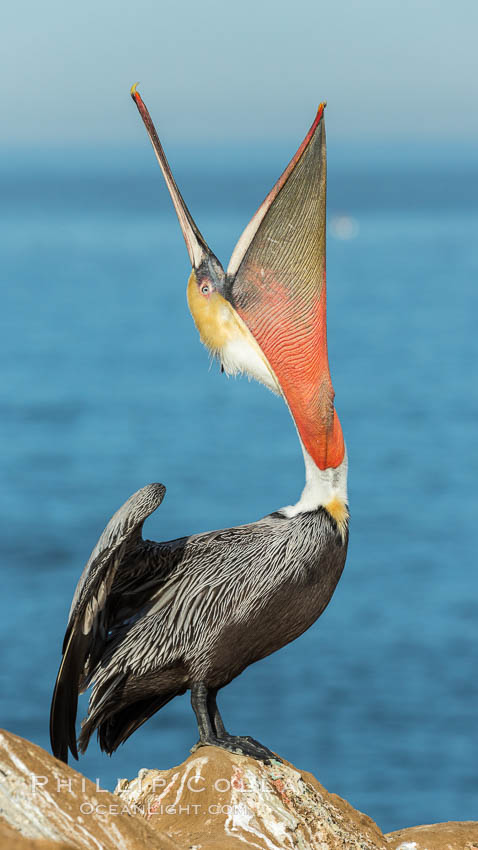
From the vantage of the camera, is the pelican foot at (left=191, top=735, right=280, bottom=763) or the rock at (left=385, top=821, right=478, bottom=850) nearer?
the pelican foot at (left=191, top=735, right=280, bottom=763)

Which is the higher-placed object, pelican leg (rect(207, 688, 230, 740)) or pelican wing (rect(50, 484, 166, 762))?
pelican wing (rect(50, 484, 166, 762))

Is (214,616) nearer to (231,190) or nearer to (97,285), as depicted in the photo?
(97,285)

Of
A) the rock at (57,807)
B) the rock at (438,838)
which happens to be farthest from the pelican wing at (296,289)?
the rock at (57,807)

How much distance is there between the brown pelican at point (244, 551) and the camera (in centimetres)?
643

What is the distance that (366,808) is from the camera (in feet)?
84.1

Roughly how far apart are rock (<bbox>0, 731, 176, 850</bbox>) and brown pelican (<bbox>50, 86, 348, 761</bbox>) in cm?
112

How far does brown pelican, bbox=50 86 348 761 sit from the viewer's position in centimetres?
643

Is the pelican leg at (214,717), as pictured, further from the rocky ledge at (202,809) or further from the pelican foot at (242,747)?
the rocky ledge at (202,809)

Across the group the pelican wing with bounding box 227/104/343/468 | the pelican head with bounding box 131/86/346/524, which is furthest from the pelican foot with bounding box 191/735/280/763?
the pelican wing with bounding box 227/104/343/468

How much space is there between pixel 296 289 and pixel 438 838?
9.87ft

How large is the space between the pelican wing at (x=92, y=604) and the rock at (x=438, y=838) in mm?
1793

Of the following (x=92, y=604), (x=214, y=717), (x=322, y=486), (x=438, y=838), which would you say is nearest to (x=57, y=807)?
(x=92, y=604)

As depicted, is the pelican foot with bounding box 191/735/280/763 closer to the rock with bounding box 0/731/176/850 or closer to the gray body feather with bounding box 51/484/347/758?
the gray body feather with bounding box 51/484/347/758

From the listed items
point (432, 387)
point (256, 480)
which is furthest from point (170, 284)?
point (256, 480)
